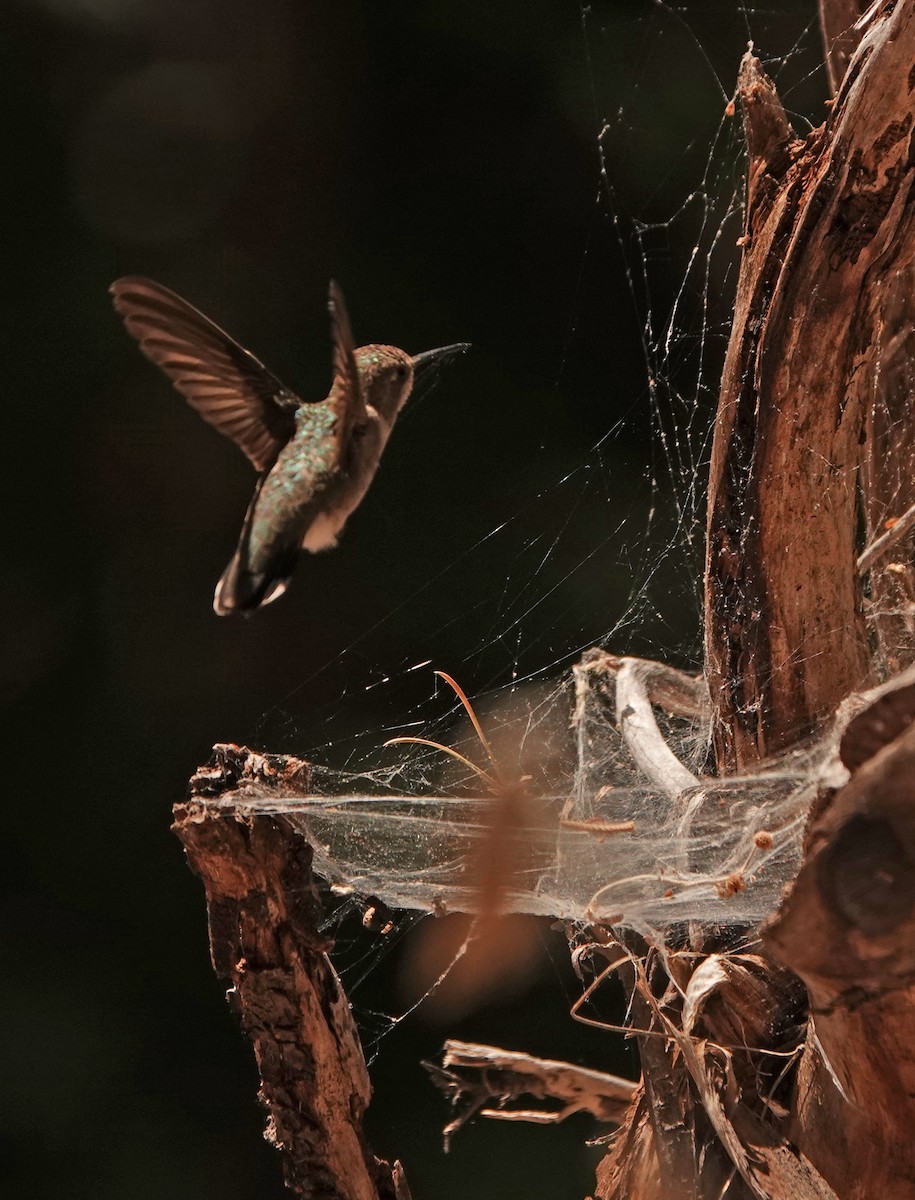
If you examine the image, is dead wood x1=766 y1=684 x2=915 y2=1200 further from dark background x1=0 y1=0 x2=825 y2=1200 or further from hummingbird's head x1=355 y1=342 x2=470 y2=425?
dark background x1=0 y1=0 x2=825 y2=1200

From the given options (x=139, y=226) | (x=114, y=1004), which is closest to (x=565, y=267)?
(x=139, y=226)

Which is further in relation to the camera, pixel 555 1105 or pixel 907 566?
pixel 555 1105

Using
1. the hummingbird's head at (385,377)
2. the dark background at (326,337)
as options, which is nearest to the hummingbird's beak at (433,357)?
the hummingbird's head at (385,377)

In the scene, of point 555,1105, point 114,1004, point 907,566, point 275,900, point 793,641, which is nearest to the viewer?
point 275,900

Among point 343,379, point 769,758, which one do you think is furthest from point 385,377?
point 769,758

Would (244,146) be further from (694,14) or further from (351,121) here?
(694,14)

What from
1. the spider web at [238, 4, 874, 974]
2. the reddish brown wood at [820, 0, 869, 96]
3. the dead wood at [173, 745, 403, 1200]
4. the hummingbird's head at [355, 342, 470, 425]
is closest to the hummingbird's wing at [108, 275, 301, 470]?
the hummingbird's head at [355, 342, 470, 425]
